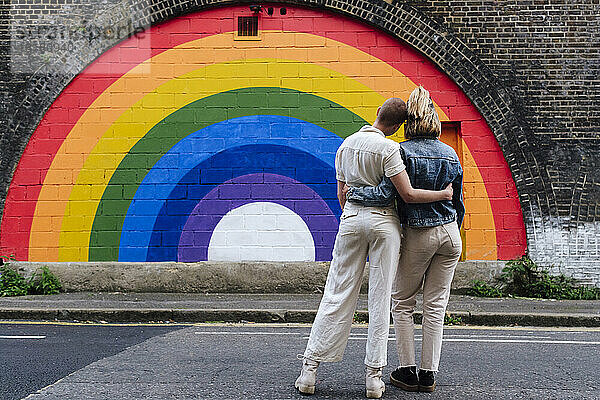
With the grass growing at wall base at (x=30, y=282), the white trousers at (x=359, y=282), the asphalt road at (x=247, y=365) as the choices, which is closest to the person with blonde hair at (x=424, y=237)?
the white trousers at (x=359, y=282)

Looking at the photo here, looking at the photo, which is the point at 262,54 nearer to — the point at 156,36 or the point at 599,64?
the point at 156,36

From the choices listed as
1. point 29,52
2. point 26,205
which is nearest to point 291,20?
point 29,52

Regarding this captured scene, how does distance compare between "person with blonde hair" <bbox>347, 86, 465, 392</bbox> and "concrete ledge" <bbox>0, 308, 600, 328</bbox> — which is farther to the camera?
"concrete ledge" <bbox>0, 308, 600, 328</bbox>

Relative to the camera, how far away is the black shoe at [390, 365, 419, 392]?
15.9ft

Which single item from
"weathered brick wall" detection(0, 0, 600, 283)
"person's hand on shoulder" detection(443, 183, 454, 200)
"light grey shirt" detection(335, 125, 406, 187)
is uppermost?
"weathered brick wall" detection(0, 0, 600, 283)

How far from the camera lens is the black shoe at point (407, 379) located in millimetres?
4832

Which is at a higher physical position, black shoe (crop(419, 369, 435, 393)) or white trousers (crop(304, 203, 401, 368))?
white trousers (crop(304, 203, 401, 368))

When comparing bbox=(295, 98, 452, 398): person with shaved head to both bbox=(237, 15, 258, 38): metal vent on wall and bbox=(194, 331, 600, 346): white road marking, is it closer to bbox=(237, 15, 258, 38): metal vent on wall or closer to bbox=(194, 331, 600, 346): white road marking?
bbox=(194, 331, 600, 346): white road marking

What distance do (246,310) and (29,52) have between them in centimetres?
568

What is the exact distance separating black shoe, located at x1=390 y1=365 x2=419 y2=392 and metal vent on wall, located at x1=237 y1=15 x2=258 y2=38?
7.54 m

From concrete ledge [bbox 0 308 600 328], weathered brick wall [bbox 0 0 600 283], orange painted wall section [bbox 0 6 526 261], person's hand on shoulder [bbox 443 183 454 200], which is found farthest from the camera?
orange painted wall section [bbox 0 6 526 261]

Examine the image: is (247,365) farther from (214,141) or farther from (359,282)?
(214,141)

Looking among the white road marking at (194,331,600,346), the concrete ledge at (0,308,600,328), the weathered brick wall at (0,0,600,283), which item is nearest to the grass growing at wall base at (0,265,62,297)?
the weathered brick wall at (0,0,600,283)

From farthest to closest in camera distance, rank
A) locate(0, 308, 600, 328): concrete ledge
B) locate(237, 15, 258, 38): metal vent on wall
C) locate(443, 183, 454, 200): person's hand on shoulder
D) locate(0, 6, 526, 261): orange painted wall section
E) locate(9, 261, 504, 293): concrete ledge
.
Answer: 1. locate(237, 15, 258, 38): metal vent on wall
2. locate(0, 6, 526, 261): orange painted wall section
3. locate(9, 261, 504, 293): concrete ledge
4. locate(0, 308, 600, 328): concrete ledge
5. locate(443, 183, 454, 200): person's hand on shoulder
